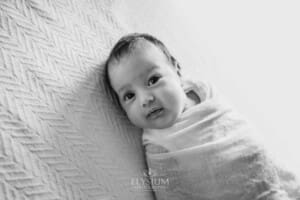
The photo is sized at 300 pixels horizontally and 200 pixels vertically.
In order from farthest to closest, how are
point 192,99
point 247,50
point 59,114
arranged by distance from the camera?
point 247,50
point 192,99
point 59,114

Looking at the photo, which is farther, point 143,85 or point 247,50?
point 247,50

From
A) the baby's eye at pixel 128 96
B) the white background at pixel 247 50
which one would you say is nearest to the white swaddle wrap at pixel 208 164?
the baby's eye at pixel 128 96

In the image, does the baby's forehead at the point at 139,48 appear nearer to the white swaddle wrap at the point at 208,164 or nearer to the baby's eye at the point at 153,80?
the baby's eye at the point at 153,80

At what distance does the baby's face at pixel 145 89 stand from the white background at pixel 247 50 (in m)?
0.28

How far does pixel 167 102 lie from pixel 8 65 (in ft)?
1.35

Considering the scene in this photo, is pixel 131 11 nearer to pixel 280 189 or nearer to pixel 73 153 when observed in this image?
pixel 73 153

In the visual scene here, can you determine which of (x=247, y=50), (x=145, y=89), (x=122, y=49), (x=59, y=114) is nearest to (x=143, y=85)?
(x=145, y=89)

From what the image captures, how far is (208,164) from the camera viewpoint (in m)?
0.85

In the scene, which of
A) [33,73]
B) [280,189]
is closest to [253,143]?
[280,189]

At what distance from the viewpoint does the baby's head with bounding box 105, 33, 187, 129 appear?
0.88 meters

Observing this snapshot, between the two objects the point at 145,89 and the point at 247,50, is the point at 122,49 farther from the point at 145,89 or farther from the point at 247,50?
the point at 247,50

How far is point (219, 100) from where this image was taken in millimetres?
998

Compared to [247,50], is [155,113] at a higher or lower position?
lower
